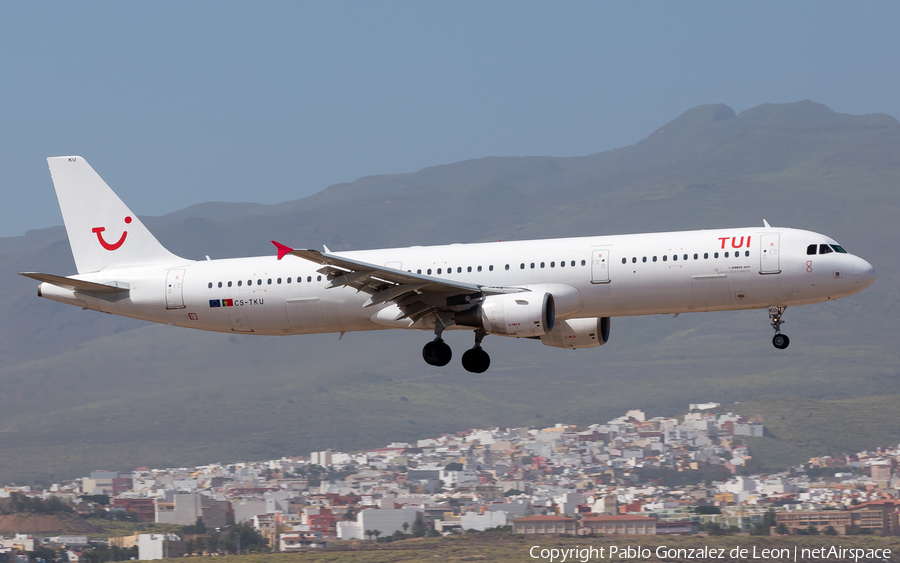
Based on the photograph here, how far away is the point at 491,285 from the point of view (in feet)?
138

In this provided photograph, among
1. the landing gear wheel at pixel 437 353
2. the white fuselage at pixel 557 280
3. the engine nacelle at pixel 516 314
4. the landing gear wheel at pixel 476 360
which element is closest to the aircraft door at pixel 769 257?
the white fuselage at pixel 557 280

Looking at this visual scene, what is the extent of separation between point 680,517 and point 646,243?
119 meters

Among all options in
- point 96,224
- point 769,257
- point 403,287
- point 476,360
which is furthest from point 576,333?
point 96,224

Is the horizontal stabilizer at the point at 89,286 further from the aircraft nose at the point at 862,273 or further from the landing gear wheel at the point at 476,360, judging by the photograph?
the aircraft nose at the point at 862,273

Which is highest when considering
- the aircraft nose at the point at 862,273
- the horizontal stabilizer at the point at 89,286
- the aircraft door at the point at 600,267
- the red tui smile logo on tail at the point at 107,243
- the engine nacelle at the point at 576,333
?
the red tui smile logo on tail at the point at 107,243

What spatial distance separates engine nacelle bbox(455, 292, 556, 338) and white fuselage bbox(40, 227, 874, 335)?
2.96 ft

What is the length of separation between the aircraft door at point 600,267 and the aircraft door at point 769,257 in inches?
205

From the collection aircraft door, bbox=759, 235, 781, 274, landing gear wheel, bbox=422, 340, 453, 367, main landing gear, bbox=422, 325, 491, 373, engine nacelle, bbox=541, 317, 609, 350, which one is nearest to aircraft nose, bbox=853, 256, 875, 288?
aircraft door, bbox=759, 235, 781, 274

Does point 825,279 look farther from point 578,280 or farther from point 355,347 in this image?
point 355,347

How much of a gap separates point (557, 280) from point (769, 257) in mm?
→ 7265

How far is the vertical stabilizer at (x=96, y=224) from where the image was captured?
158ft

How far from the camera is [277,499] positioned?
613 feet

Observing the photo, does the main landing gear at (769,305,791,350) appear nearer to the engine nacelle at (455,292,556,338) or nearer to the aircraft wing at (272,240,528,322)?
the engine nacelle at (455,292,556,338)

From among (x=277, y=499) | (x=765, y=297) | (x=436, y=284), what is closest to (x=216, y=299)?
(x=436, y=284)
